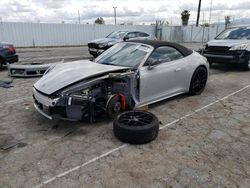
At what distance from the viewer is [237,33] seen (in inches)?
386

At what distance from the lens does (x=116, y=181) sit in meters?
2.73

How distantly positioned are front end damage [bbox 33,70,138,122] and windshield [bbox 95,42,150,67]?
0.45 metres

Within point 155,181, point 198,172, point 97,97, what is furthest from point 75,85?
point 198,172

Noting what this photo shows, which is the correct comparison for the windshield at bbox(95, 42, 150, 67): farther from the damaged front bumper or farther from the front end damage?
the damaged front bumper

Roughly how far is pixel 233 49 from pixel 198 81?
3.77m

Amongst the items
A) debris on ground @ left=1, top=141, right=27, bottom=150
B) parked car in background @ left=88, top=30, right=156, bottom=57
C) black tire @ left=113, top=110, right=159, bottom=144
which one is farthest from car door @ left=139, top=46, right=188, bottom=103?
parked car in background @ left=88, top=30, right=156, bottom=57

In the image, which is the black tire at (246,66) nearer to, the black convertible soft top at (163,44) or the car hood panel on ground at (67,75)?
the black convertible soft top at (163,44)

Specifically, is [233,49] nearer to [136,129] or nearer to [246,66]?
[246,66]

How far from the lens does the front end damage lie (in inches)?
147

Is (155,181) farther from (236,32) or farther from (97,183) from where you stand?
(236,32)

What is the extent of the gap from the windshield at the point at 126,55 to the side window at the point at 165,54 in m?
0.16

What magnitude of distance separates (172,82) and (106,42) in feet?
26.3

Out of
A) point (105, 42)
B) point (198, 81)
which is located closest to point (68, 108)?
point (198, 81)

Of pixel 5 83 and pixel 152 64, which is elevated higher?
pixel 152 64
